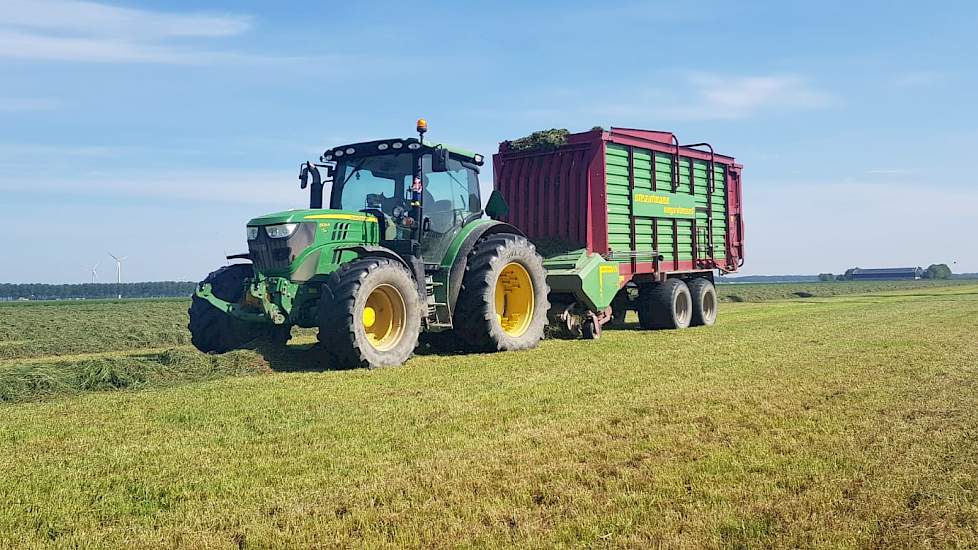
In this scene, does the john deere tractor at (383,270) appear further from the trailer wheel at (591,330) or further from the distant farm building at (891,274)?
the distant farm building at (891,274)

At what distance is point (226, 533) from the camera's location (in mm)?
3666

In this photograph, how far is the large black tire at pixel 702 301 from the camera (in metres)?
16.2

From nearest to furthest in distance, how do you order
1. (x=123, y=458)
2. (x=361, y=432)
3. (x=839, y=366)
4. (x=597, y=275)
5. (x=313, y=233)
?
(x=123, y=458), (x=361, y=432), (x=839, y=366), (x=313, y=233), (x=597, y=275)

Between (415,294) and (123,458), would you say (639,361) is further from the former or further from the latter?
(123,458)

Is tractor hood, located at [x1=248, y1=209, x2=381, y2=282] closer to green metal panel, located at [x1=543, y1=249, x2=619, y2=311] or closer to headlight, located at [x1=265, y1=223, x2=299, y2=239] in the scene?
headlight, located at [x1=265, y1=223, x2=299, y2=239]

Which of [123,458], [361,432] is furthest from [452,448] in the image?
[123,458]

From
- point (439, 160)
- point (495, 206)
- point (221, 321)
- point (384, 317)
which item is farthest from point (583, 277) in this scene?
point (221, 321)

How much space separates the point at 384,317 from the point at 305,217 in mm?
1535

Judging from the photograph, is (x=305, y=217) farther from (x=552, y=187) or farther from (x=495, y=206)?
(x=552, y=187)

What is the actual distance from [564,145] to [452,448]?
30.7ft

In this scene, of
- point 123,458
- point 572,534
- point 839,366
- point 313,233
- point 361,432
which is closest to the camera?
point 572,534

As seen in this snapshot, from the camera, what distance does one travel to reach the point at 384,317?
9.82 metres

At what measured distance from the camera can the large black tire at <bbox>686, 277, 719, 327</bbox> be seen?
16.2 metres

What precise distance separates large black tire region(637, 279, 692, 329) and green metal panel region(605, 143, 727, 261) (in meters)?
0.56
